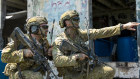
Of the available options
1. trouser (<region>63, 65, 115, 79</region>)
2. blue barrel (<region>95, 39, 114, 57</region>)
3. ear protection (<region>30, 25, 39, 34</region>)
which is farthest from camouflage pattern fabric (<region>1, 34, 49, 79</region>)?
blue barrel (<region>95, 39, 114, 57</region>)

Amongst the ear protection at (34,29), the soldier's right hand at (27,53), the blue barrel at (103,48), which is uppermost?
the ear protection at (34,29)

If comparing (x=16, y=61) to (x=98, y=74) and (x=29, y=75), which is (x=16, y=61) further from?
(x=98, y=74)

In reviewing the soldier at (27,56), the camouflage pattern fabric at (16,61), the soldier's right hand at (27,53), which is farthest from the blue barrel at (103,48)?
the soldier's right hand at (27,53)

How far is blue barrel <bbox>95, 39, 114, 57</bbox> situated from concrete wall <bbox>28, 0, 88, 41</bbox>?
5.48 feet

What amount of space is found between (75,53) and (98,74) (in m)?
0.48

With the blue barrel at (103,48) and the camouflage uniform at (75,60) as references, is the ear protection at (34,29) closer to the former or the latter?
the camouflage uniform at (75,60)

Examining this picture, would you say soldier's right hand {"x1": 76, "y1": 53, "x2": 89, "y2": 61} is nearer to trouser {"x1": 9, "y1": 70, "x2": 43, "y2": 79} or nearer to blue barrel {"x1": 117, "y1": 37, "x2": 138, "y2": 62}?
trouser {"x1": 9, "y1": 70, "x2": 43, "y2": 79}

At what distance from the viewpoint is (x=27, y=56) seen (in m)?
3.18

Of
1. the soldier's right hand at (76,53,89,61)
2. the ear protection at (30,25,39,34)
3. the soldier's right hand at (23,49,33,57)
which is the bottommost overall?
the soldier's right hand at (76,53,89,61)

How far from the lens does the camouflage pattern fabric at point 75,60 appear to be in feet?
10.4

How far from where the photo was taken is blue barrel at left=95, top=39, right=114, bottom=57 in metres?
7.01

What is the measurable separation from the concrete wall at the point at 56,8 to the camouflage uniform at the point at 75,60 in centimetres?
192

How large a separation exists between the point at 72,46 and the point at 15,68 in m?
0.95

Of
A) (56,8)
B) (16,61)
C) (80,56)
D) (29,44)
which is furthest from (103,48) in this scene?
(16,61)
